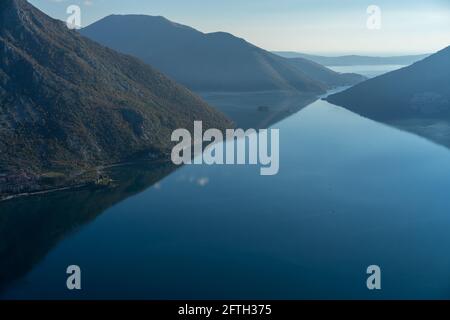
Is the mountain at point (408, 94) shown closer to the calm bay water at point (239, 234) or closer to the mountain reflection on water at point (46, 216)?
the calm bay water at point (239, 234)

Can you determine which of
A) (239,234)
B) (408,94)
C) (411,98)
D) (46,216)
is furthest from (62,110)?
(408,94)

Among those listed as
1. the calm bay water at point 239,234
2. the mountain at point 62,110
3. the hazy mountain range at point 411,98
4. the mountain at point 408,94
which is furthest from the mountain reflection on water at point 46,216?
the mountain at point 408,94

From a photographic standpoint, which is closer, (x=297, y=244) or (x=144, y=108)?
(x=297, y=244)

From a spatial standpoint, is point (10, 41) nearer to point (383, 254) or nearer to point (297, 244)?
point (297, 244)

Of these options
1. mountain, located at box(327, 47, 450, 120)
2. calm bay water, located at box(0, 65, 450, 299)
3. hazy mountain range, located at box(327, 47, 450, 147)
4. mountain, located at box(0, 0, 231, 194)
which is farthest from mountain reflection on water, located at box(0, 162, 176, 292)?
mountain, located at box(327, 47, 450, 120)

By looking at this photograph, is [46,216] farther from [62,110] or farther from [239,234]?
[62,110]
